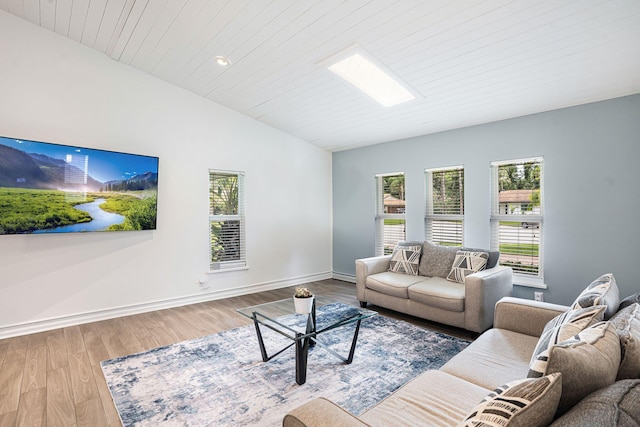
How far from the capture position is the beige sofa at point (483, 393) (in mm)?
770

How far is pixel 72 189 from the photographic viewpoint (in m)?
3.47

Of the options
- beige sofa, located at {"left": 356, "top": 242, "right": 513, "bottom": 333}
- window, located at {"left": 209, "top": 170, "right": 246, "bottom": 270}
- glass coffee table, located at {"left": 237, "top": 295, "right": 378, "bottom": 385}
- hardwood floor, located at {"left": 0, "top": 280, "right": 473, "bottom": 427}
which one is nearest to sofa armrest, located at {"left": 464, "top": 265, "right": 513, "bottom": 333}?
beige sofa, located at {"left": 356, "top": 242, "right": 513, "bottom": 333}

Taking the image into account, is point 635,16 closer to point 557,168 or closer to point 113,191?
point 557,168

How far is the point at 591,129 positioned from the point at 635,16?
1398 millimetres

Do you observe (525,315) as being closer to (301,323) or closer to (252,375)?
(301,323)

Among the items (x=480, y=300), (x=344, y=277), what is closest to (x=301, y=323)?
(x=480, y=300)

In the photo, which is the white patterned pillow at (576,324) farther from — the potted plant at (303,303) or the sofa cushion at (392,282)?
the sofa cushion at (392,282)

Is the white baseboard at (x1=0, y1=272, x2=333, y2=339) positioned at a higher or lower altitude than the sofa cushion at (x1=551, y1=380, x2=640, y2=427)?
lower

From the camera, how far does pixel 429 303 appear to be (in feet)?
11.3

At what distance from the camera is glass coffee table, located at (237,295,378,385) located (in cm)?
235

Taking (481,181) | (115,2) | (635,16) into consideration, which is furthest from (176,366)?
(635,16)

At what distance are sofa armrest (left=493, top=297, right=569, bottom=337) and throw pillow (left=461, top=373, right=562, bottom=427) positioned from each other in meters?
1.63

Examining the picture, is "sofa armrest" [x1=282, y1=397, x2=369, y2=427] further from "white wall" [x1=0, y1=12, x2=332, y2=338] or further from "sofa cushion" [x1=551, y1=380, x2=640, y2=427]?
"white wall" [x1=0, y1=12, x2=332, y2=338]

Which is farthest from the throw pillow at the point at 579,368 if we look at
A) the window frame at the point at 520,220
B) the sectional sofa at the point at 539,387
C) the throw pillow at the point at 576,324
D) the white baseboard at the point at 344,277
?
the white baseboard at the point at 344,277
